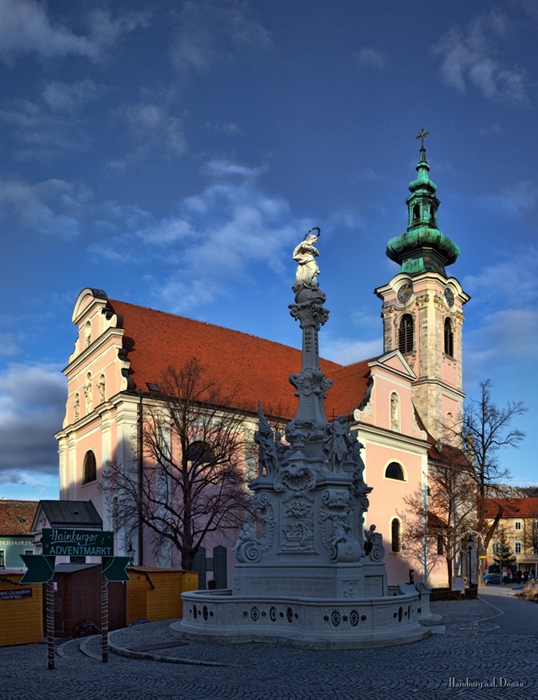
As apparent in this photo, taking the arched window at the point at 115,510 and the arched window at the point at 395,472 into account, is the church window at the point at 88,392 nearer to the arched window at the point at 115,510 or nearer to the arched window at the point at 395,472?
the arched window at the point at 115,510

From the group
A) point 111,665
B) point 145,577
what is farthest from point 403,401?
point 111,665

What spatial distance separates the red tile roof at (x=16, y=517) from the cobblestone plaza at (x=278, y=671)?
123ft

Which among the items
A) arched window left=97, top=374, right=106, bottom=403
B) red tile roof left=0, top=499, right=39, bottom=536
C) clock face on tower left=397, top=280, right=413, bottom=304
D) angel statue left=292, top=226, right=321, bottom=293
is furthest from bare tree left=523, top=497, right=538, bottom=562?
angel statue left=292, top=226, right=321, bottom=293

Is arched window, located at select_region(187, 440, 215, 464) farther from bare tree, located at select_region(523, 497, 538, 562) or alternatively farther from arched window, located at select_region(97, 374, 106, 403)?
bare tree, located at select_region(523, 497, 538, 562)

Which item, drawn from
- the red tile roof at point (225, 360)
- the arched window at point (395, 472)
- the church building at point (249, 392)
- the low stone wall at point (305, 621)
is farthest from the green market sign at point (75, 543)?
the arched window at point (395, 472)

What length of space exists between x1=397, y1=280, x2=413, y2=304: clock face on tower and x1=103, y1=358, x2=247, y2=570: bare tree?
16742 mm

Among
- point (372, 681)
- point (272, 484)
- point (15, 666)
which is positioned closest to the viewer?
point (372, 681)

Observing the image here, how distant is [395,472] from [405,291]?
492 inches

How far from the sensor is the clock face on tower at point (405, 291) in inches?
1742

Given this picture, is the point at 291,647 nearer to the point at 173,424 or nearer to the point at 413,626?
the point at 413,626

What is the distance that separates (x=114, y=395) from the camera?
30000mm

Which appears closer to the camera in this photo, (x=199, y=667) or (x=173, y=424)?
(x=199, y=667)

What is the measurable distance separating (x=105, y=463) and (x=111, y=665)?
1984 centimetres

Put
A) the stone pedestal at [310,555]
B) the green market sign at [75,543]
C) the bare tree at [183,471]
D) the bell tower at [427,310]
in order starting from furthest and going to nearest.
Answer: the bell tower at [427,310], the bare tree at [183,471], the stone pedestal at [310,555], the green market sign at [75,543]
